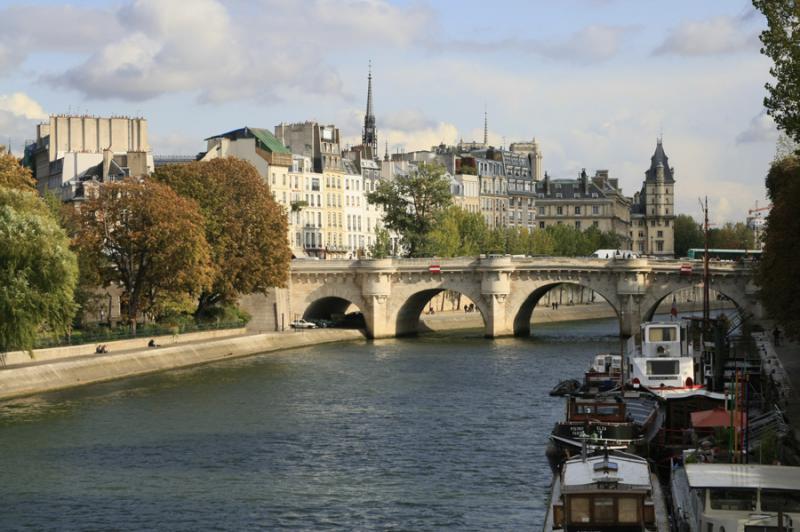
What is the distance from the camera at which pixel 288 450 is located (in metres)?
52.2

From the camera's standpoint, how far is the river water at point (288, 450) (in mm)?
41250

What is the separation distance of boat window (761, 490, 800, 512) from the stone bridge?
7270cm

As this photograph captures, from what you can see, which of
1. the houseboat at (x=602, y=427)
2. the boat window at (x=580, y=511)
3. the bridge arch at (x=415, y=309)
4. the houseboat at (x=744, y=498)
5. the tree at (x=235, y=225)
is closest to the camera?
the houseboat at (x=744, y=498)

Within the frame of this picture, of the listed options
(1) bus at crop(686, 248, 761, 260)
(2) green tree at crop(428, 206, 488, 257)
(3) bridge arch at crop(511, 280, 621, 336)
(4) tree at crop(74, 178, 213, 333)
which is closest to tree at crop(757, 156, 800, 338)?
(4) tree at crop(74, 178, 213, 333)

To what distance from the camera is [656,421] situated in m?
48.3

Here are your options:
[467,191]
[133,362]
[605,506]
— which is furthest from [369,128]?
[605,506]

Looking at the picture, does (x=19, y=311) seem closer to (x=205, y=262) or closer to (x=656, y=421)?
(x=205, y=262)

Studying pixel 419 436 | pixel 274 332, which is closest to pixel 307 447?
pixel 419 436

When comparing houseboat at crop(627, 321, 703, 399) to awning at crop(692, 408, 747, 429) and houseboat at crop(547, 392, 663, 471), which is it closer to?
houseboat at crop(547, 392, 663, 471)

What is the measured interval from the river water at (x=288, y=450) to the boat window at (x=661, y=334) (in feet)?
16.6

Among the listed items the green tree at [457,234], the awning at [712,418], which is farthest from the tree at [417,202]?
the awning at [712,418]

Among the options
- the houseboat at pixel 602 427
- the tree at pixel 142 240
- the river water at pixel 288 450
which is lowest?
the river water at pixel 288 450

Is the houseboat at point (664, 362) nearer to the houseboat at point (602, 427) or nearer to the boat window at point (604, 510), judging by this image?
the houseboat at point (602, 427)

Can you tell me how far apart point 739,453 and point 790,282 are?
26.9 metres
